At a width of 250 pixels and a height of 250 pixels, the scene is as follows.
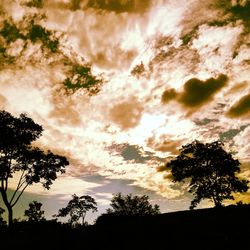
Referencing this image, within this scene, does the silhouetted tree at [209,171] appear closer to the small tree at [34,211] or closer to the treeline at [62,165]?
the treeline at [62,165]

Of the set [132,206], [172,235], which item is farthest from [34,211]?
[172,235]

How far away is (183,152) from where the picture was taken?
47.8 metres

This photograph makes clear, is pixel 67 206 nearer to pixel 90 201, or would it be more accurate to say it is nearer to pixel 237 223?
pixel 90 201

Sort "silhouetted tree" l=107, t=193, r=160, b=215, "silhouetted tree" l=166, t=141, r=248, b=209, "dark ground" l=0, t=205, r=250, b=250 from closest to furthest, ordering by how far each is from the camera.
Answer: "dark ground" l=0, t=205, r=250, b=250 → "silhouetted tree" l=166, t=141, r=248, b=209 → "silhouetted tree" l=107, t=193, r=160, b=215

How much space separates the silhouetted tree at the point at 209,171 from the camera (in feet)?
148

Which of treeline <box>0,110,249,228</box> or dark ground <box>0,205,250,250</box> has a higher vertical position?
treeline <box>0,110,249,228</box>

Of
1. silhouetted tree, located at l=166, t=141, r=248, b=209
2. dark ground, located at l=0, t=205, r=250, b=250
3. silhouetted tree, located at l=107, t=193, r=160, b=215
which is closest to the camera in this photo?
dark ground, located at l=0, t=205, r=250, b=250

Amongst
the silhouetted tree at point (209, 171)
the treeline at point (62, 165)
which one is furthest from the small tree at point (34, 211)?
the silhouetted tree at point (209, 171)

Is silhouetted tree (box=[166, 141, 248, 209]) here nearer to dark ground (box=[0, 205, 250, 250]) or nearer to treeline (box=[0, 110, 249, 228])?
treeline (box=[0, 110, 249, 228])

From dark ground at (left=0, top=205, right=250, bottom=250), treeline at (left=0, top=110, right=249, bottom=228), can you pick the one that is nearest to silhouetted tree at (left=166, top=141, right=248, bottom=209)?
treeline at (left=0, top=110, right=249, bottom=228)

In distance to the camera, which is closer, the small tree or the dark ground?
the dark ground

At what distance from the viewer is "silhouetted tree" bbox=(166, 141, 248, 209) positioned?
45.2 meters

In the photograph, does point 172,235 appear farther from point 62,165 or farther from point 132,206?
point 132,206

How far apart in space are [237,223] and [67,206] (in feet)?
264
